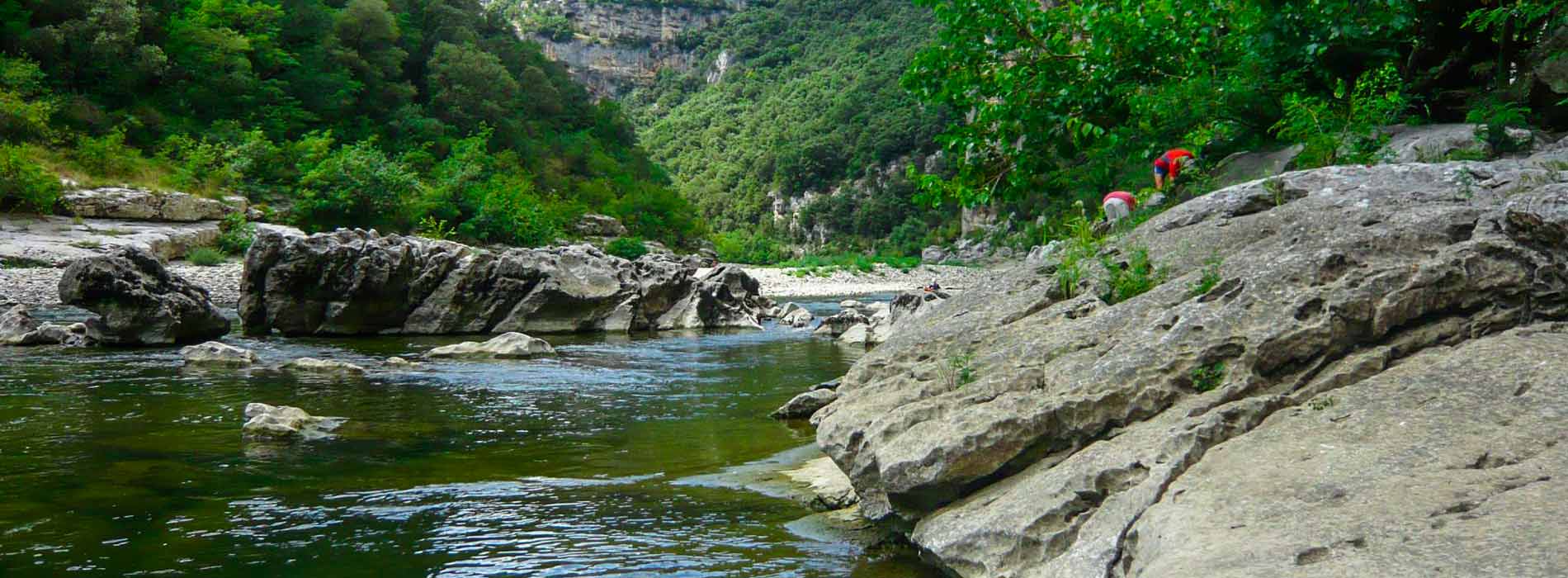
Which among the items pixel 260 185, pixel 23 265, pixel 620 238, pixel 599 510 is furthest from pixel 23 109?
pixel 599 510

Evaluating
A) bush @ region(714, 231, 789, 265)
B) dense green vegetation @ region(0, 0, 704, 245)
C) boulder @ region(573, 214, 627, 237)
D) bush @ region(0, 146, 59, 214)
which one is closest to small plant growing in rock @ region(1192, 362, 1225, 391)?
bush @ region(0, 146, 59, 214)

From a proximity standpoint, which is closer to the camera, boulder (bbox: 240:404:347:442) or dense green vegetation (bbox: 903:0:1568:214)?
dense green vegetation (bbox: 903:0:1568:214)

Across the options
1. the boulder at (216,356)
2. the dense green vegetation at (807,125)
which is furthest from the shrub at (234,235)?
the dense green vegetation at (807,125)

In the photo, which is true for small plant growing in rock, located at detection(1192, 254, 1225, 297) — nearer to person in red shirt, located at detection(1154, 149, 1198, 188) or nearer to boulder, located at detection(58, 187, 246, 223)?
person in red shirt, located at detection(1154, 149, 1198, 188)

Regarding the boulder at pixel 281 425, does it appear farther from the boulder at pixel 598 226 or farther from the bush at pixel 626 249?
the boulder at pixel 598 226

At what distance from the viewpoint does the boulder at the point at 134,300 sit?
700 inches

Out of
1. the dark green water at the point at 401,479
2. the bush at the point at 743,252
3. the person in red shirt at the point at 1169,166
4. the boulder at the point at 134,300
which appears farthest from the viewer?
the bush at the point at 743,252

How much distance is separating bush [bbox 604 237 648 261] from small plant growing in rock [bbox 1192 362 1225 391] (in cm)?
4927

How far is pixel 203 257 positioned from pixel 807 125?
12049cm

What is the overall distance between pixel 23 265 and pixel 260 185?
44.3 ft

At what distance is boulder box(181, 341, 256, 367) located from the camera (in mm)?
15866

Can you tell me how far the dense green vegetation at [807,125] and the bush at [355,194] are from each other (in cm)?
4905

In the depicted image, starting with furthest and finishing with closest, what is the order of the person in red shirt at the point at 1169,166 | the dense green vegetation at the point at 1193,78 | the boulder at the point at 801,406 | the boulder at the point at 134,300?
the boulder at the point at 134,300
the boulder at the point at 801,406
the person in red shirt at the point at 1169,166
the dense green vegetation at the point at 1193,78

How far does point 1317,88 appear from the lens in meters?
8.97
